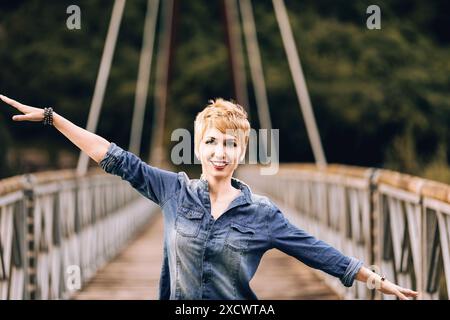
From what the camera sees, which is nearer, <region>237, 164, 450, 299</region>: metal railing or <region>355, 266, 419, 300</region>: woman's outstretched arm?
<region>355, 266, 419, 300</region>: woman's outstretched arm

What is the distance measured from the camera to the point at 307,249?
2373 millimetres

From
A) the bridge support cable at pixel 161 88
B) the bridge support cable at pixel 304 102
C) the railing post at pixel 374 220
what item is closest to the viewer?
the railing post at pixel 374 220

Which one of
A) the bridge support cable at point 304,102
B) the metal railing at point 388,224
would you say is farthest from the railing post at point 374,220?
the bridge support cable at point 304,102

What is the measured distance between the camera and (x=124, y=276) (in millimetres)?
7336

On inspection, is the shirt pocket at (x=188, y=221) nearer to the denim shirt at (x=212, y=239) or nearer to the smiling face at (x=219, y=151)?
the denim shirt at (x=212, y=239)

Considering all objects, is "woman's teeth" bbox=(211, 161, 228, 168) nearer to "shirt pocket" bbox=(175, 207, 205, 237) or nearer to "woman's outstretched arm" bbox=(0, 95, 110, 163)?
"shirt pocket" bbox=(175, 207, 205, 237)

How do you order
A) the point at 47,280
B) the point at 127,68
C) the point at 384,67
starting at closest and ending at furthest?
the point at 47,280 → the point at 384,67 → the point at 127,68

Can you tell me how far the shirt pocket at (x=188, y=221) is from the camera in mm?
2314

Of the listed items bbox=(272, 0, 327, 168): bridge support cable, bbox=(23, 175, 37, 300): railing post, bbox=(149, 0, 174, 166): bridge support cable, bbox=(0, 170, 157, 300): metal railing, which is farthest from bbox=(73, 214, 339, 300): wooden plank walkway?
bbox=(149, 0, 174, 166): bridge support cable

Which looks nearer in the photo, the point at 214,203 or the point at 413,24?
the point at 214,203

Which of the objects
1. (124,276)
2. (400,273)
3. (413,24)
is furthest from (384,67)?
(400,273)

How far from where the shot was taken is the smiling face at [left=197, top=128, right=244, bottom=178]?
7.50ft
